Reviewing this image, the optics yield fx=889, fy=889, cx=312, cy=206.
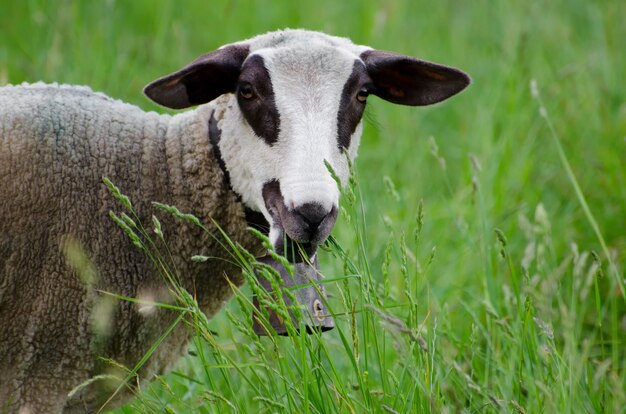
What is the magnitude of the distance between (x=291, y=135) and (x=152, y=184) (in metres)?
0.61

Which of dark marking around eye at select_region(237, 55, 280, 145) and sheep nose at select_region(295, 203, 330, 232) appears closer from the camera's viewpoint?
sheep nose at select_region(295, 203, 330, 232)

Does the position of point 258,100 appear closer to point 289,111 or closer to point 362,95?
point 289,111

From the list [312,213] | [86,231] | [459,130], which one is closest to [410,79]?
[312,213]

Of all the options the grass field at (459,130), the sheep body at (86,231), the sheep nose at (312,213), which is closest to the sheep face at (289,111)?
the sheep nose at (312,213)

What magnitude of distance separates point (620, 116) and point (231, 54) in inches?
142

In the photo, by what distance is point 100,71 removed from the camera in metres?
5.09

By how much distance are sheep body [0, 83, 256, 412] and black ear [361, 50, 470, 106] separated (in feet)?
2.03

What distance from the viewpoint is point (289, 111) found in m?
2.87

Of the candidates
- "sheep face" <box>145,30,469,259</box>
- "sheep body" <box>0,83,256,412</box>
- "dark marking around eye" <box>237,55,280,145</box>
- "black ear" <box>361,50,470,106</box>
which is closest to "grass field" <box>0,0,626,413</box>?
"black ear" <box>361,50,470,106</box>

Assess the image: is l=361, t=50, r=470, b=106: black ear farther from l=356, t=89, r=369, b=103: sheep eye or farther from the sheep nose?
the sheep nose

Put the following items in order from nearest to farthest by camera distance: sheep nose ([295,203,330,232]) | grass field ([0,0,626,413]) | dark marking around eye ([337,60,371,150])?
1. sheep nose ([295,203,330,232])
2. dark marking around eye ([337,60,371,150])
3. grass field ([0,0,626,413])

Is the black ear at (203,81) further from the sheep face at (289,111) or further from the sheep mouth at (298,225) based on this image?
the sheep mouth at (298,225)

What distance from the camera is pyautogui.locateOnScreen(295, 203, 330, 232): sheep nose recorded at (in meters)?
2.65

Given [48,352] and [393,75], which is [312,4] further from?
[48,352]
